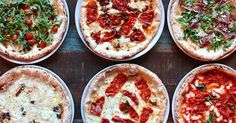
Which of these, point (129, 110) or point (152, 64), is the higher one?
point (152, 64)

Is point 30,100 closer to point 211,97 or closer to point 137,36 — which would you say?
point 137,36

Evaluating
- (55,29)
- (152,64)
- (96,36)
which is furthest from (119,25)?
(55,29)

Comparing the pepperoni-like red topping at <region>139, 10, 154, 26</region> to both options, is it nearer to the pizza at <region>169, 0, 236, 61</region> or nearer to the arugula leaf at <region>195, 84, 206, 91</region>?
the pizza at <region>169, 0, 236, 61</region>

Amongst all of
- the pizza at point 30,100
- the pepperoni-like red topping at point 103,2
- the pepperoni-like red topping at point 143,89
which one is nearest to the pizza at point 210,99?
the pepperoni-like red topping at point 143,89

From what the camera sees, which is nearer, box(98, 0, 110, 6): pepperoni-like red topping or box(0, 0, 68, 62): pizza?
box(0, 0, 68, 62): pizza

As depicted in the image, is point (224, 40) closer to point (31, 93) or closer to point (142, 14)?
point (142, 14)

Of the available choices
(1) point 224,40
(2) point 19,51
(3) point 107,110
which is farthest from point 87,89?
(1) point 224,40

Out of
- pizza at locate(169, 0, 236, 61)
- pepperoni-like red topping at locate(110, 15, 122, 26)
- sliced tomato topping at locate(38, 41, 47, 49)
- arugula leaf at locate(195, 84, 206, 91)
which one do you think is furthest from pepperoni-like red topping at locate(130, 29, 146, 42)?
sliced tomato topping at locate(38, 41, 47, 49)
